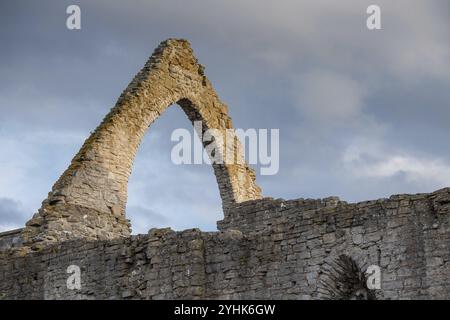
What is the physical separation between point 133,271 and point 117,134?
6944 mm

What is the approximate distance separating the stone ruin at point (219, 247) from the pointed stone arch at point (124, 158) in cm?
3

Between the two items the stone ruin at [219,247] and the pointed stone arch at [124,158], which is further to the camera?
the pointed stone arch at [124,158]

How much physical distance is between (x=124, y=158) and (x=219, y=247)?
7.87 m

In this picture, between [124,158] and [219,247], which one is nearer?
[219,247]

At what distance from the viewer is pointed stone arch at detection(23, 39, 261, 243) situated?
77.0 ft

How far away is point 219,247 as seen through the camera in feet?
59.5

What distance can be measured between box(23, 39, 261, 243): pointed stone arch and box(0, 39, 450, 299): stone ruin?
0.03 metres

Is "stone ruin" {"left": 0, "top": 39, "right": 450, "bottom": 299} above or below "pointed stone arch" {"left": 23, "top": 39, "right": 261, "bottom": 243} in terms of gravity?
below

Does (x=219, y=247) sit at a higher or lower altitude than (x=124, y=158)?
lower

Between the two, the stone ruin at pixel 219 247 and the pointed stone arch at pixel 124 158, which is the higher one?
the pointed stone arch at pixel 124 158

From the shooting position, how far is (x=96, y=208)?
24.2 meters

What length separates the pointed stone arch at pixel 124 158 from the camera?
77.0ft
